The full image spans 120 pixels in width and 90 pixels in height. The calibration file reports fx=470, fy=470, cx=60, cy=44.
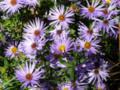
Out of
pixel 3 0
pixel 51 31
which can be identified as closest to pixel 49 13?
pixel 51 31

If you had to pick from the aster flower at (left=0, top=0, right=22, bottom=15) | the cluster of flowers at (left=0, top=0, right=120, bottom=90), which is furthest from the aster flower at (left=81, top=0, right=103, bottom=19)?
the aster flower at (left=0, top=0, right=22, bottom=15)

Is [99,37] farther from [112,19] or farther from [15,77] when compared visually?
[15,77]

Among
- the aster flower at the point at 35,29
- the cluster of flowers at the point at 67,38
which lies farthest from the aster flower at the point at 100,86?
the aster flower at the point at 35,29

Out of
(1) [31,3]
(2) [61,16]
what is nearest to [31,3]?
(1) [31,3]

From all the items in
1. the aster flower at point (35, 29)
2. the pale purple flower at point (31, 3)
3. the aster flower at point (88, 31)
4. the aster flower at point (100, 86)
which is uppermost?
the pale purple flower at point (31, 3)

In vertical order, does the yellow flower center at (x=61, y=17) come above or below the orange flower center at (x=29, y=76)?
above

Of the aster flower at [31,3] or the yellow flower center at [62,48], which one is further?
the aster flower at [31,3]

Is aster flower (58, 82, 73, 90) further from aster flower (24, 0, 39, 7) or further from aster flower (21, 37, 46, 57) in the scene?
aster flower (24, 0, 39, 7)

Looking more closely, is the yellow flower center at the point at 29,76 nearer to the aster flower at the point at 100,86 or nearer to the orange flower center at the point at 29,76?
the orange flower center at the point at 29,76
